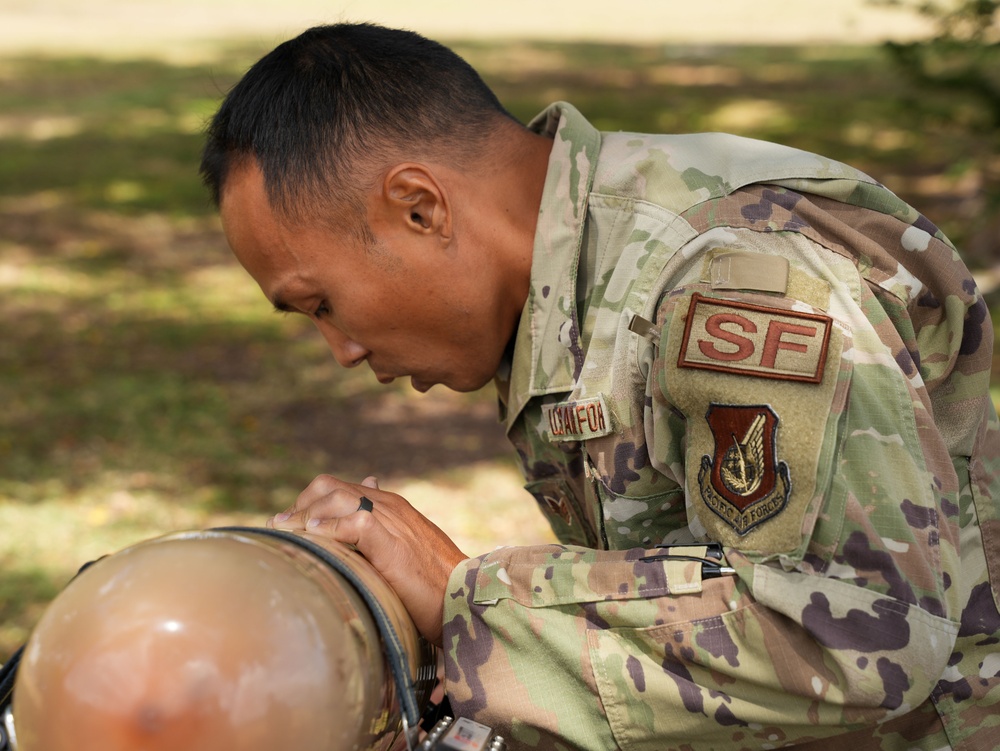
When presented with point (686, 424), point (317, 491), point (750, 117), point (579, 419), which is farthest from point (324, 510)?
point (750, 117)

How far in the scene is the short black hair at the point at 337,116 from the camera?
185 centimetres

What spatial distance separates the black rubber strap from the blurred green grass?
43.6 inches

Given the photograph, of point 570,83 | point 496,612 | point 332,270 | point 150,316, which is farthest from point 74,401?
point 570,83

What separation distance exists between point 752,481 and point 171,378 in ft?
15.5

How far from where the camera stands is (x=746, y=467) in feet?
4.72

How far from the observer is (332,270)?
1.87 m

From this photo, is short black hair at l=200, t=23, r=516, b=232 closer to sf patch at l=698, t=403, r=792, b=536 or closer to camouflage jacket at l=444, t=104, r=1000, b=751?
camouflage jacket at l=444, t=104, r=1000, b=751

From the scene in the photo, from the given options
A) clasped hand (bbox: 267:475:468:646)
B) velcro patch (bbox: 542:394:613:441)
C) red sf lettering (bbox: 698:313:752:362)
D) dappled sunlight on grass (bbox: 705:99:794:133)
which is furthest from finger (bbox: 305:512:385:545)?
dappled sunlight on grass (bbox: 705:99:794:133)

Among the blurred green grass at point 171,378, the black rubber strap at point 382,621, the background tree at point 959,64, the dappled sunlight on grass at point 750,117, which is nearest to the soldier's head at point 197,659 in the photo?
the black rubber strap at point 382,621

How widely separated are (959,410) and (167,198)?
8.54m

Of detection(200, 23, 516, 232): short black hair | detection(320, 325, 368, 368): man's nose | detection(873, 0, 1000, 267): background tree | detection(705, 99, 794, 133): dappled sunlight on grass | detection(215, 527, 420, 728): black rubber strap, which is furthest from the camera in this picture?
detection(705, 99, 794, 133): dappled sunlight on grass

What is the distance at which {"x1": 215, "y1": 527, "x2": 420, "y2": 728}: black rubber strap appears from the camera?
4.34 ft

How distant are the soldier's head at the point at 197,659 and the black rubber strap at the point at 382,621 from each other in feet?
0.09

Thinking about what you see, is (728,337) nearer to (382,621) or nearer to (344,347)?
(382,621)
